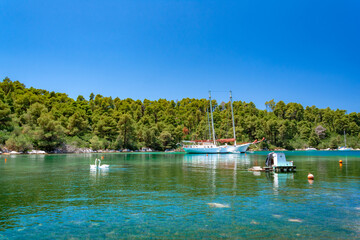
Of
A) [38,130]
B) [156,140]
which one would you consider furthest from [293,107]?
[38,130]

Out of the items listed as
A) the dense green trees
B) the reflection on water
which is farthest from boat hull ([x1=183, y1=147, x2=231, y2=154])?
the reflection on water

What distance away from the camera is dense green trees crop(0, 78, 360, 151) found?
347ft

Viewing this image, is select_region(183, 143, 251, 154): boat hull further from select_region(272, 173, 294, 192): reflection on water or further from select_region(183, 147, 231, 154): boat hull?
select_region(272, 173, 294, 192): reflection on water

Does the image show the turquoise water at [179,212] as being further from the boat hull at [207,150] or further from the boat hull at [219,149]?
the boat hull at [219,149]

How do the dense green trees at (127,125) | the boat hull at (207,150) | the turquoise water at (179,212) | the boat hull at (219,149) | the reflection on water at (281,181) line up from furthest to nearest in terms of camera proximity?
the boat hull at (219,149) < the boat hull at (207,150) < the dense green trees at (127,125) < the reflection on water at (281,181) < the turquoise water at (179,212)

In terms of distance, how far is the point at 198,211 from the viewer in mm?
16234

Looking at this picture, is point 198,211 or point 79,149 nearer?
point 198,211

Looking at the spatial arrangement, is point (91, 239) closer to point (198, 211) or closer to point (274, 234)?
point (198, 211)

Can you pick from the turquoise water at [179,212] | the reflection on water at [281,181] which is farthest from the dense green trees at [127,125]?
the reflection on water at [281,181]

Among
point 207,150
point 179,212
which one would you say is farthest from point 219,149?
point 179,212

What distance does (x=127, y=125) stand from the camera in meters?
138

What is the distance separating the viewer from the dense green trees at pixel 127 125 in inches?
4166

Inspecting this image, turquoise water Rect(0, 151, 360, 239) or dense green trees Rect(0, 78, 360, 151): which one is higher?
dense green trees Rect(0, 78, 360, 151)

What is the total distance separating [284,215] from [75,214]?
11.9 metres
